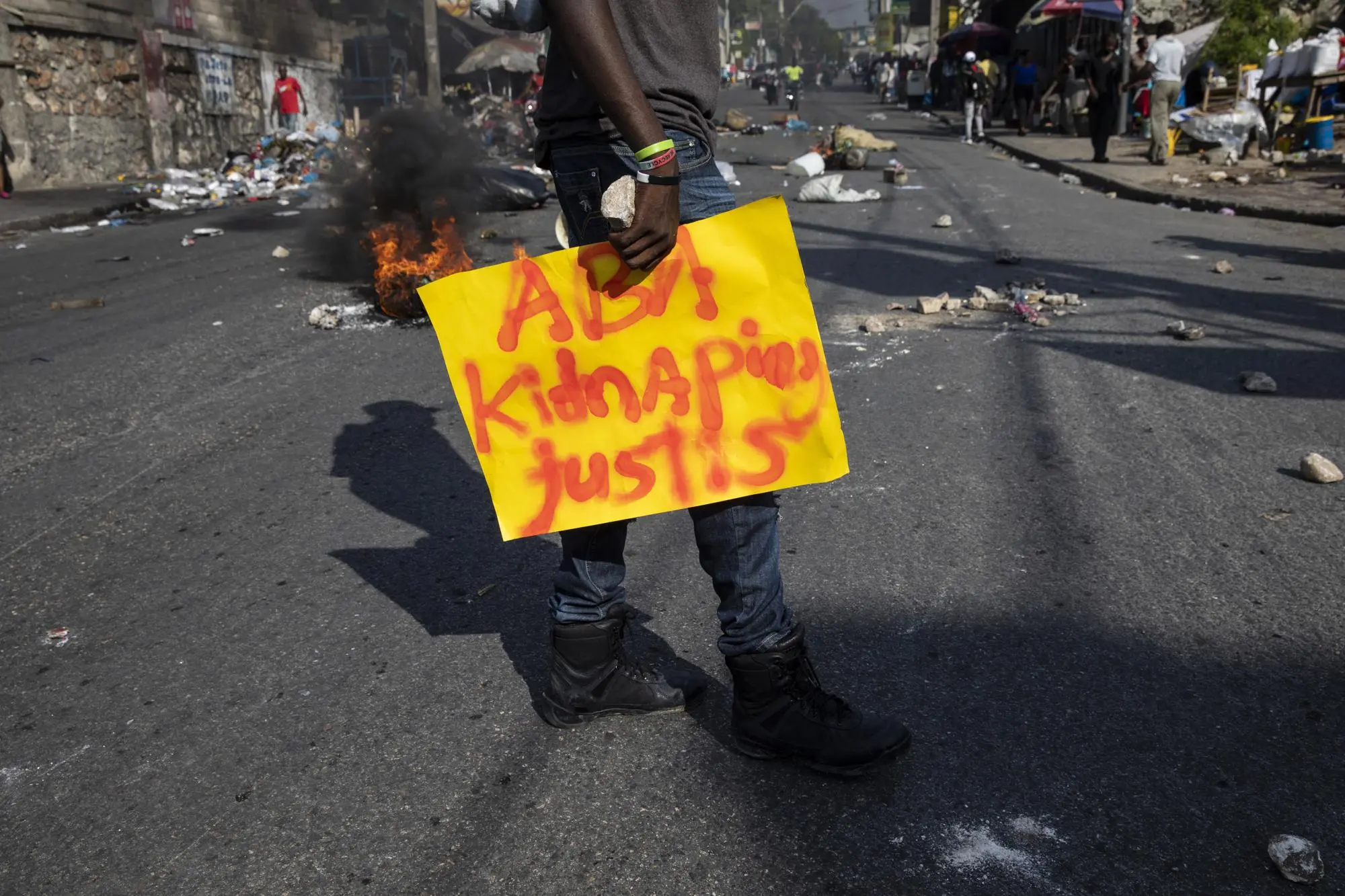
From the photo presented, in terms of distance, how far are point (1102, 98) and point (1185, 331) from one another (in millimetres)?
11815

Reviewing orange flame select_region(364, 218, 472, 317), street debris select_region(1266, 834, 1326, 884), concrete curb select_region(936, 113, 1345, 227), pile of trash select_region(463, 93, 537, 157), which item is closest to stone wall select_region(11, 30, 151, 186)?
pile of trash select_region(463, 93, 537, 157)

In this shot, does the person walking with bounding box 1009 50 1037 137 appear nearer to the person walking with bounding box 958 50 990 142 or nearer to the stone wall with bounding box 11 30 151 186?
the person walking with bounding box 958 50 990 142

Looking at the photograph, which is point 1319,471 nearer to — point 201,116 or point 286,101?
point 201,116

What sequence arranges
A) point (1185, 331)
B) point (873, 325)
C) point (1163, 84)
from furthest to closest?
point (1163, 84) < point (873, 325) < point (1185, 331)

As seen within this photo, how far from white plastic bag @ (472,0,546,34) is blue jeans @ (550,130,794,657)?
215 mm

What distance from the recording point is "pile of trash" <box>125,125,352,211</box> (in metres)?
16.0

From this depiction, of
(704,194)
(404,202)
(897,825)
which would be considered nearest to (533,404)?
(704,194)

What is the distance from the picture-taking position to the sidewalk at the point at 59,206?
13.0 meters

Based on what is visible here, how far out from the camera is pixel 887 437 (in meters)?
4.41

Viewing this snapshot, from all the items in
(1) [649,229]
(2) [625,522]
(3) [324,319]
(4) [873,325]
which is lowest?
(3) [324,319]

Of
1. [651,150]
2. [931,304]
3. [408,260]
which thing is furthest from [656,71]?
[408,260]

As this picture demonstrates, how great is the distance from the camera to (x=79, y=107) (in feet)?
58.9

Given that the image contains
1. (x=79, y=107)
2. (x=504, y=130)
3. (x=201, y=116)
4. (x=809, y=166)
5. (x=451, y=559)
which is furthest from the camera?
(x=504, y=130)

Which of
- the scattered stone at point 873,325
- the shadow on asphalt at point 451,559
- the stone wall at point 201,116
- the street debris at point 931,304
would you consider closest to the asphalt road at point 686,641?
the shadow on asphalt at point 451,559
